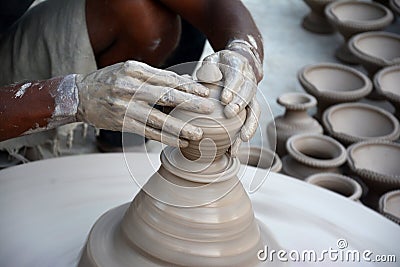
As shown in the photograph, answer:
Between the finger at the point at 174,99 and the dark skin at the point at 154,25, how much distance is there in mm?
380

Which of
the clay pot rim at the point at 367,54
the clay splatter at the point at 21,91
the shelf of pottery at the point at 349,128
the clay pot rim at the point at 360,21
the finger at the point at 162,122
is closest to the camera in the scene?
the finger at the point at 162,122

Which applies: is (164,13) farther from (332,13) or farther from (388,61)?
(332,13)

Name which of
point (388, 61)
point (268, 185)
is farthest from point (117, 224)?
point (388, 61)

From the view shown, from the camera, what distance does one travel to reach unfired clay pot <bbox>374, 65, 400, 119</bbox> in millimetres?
3096

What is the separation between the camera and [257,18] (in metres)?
4.42

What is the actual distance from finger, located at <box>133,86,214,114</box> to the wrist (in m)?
0.18

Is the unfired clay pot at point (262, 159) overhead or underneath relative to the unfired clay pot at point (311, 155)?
overhead

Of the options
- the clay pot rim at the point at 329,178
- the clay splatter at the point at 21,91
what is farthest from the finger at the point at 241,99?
the clay pot rim at the point at 329,178

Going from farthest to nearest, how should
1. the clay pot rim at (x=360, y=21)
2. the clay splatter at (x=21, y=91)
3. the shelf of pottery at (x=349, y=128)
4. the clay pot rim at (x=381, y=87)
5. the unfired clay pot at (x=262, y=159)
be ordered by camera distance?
1. the clay pot rim at (x=360, y=21)
2. the clay pot rim at (x=381, y=87)
3. the shelf of pottery at (x=349, y=128)
4. the unfired clay pot at (x=262, y=159)
5. the clay splatter at (x=21, y=91)

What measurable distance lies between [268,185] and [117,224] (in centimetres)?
53

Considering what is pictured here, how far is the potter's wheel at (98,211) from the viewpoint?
1671 millimetres

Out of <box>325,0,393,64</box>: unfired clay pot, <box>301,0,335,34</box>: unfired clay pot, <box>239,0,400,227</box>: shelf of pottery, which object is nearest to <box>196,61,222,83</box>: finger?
<box>239,0,400,227</box>: shelf of pottery

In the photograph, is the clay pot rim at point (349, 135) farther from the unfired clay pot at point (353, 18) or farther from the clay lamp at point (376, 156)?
the unfired clay pot at point (353, 18)

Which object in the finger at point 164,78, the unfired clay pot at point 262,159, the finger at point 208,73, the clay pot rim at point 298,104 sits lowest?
the clay pot rim at point 298,104
